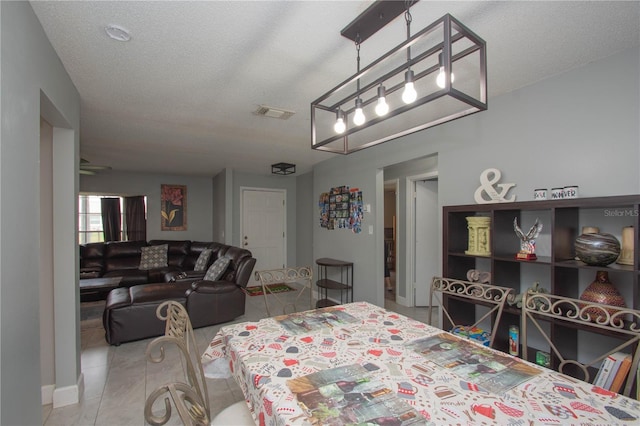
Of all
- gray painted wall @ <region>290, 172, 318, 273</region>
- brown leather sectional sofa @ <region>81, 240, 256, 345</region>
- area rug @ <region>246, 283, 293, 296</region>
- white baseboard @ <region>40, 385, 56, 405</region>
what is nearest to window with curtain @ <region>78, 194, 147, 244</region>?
brown leather sectional sofa @ <region>81, 240, 256, 345</region>

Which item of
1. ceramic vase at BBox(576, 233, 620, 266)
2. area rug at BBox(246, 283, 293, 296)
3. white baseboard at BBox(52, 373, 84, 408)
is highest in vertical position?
ceramic vase at BBox(576, 233, 620, 266)

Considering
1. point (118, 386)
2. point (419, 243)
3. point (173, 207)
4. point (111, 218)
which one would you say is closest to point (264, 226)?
point (173, 207)

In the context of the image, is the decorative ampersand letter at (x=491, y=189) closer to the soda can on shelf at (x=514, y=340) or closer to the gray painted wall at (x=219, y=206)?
the soda can on shelf at (x=514, y=340)

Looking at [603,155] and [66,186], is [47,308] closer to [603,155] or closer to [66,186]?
[66,186]

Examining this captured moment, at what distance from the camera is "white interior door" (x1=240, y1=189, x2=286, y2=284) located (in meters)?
5.88

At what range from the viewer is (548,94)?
2.06 m

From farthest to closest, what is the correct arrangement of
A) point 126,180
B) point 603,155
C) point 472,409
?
point 126,180, point 603,155, point 472,409

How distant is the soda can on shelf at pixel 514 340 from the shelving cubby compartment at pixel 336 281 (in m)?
2.10

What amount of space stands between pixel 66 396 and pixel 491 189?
3.43m

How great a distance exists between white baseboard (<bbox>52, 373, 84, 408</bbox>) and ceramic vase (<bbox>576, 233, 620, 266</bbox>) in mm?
3414

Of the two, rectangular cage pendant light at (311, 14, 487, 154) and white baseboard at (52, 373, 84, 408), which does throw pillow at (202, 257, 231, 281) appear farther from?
rectangular cage pendant light at (311, 14, 487, 154)

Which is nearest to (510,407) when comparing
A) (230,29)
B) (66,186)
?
(230,29)

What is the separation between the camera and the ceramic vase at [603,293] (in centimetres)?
165

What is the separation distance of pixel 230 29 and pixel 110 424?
97.8 inches
